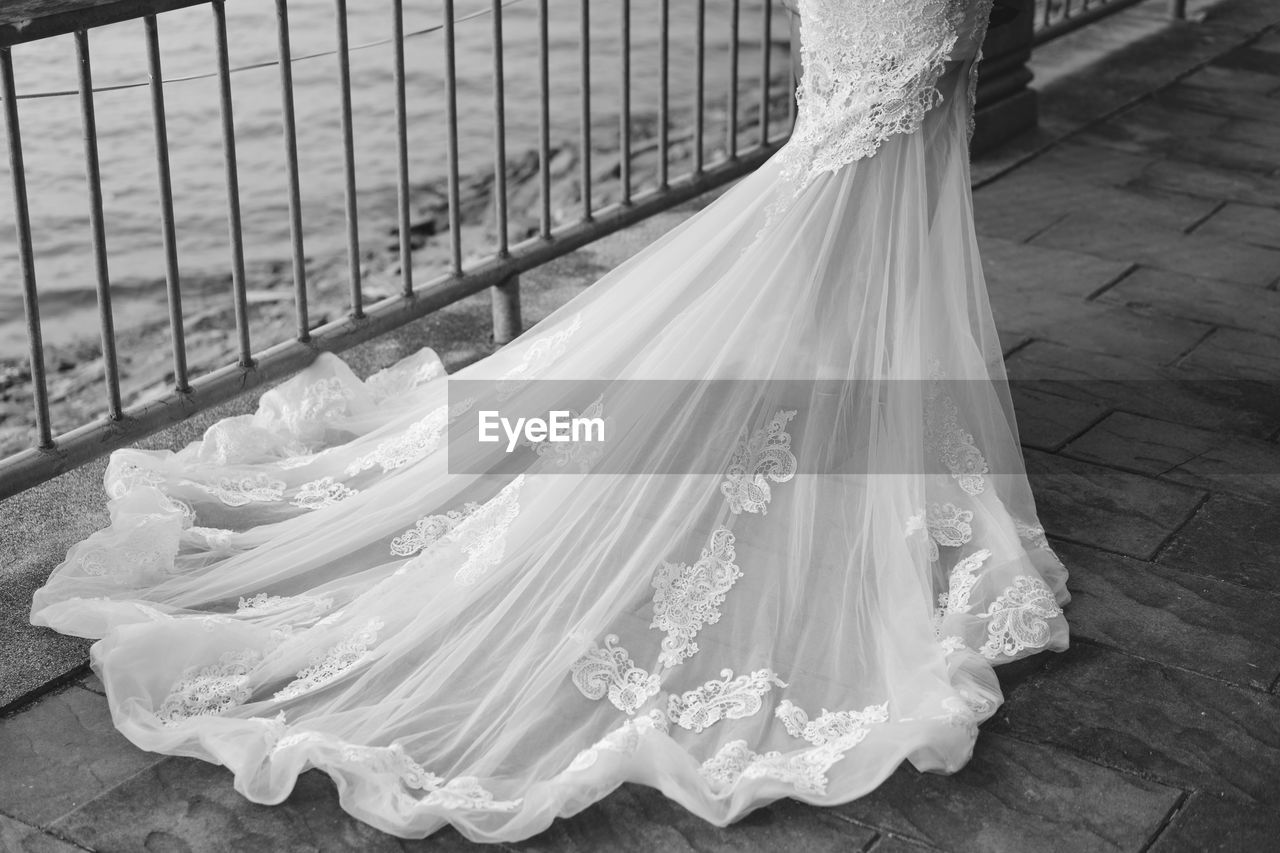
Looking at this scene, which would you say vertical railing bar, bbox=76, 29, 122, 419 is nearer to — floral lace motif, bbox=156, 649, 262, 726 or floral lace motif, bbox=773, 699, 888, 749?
floral lace motif, bbox=156, 649, 262, 726

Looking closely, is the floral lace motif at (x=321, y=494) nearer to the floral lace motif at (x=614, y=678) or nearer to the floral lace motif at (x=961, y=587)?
the floral lace motif at (x=614, y=678)

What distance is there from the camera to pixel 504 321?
4.04 metres

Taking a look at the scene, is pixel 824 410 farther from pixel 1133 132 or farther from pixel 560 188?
pixel 560 188

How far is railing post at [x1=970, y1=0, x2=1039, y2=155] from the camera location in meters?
5.45

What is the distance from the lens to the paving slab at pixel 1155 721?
2.38 metres

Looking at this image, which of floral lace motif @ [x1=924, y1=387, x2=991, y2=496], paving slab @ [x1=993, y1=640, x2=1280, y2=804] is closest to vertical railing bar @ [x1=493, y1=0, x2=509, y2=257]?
floral lace motif @ [x1=924, y1=387, x2=991, y2=496]

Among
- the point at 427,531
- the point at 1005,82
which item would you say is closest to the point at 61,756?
the point at 427,531

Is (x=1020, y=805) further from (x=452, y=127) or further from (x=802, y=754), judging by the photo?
(x=452, y=127)

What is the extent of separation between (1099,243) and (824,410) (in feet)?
7.75

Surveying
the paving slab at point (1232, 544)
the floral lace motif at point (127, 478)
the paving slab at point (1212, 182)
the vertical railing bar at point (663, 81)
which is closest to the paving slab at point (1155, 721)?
the paving slab at point (1232, 544)

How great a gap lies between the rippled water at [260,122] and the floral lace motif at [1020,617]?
390 cm

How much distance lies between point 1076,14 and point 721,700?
5195 mm

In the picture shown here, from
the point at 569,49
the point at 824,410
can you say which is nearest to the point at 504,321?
the point at 824,410

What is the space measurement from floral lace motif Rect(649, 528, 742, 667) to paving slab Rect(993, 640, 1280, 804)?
53 cm
